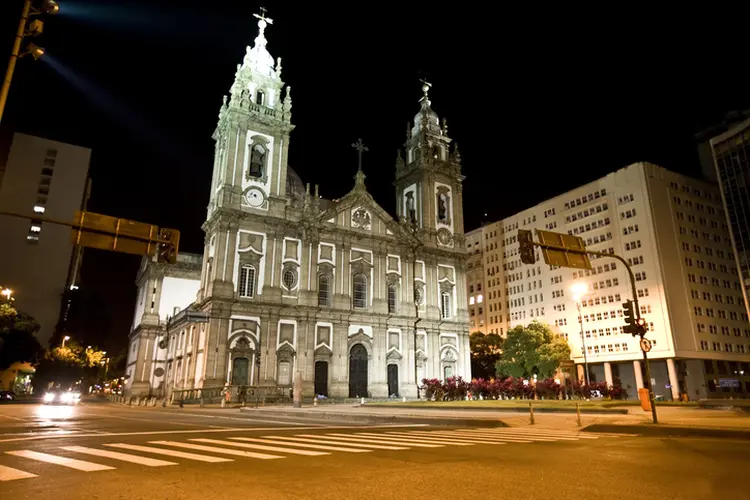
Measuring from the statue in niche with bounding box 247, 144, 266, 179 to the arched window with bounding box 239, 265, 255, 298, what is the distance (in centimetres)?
910

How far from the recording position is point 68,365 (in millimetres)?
66438

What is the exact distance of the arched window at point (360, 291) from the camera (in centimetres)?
4920

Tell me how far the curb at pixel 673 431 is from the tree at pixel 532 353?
157 ft

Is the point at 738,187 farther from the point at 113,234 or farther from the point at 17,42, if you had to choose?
the point at 17,42

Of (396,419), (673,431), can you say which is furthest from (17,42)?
Answer: (673,431)

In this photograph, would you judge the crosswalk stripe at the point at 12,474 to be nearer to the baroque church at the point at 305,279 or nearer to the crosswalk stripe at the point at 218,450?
the crosswalk stripe at the point at 218,450

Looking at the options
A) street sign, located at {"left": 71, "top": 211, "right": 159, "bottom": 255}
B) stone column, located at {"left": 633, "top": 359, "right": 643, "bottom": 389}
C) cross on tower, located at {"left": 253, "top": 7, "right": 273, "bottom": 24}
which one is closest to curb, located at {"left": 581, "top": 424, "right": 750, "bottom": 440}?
street sign, located at {"left": 71, "top": 211, "right": 159, "bottom": 255}

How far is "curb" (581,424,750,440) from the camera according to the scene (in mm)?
13641

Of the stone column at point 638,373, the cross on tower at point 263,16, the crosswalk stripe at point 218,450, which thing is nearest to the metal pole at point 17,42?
the crosswalk stripe at point 218,450

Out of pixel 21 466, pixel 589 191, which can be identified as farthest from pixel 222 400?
pixel 589 191

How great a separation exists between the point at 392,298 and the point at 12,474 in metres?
44.3

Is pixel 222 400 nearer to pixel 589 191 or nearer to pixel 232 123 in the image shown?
pixel 232 123

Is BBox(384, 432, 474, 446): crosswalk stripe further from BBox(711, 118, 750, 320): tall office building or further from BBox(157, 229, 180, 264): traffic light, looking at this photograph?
BBox(711, 118, 750, 320): tall office building

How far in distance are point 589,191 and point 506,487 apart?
7923cm
